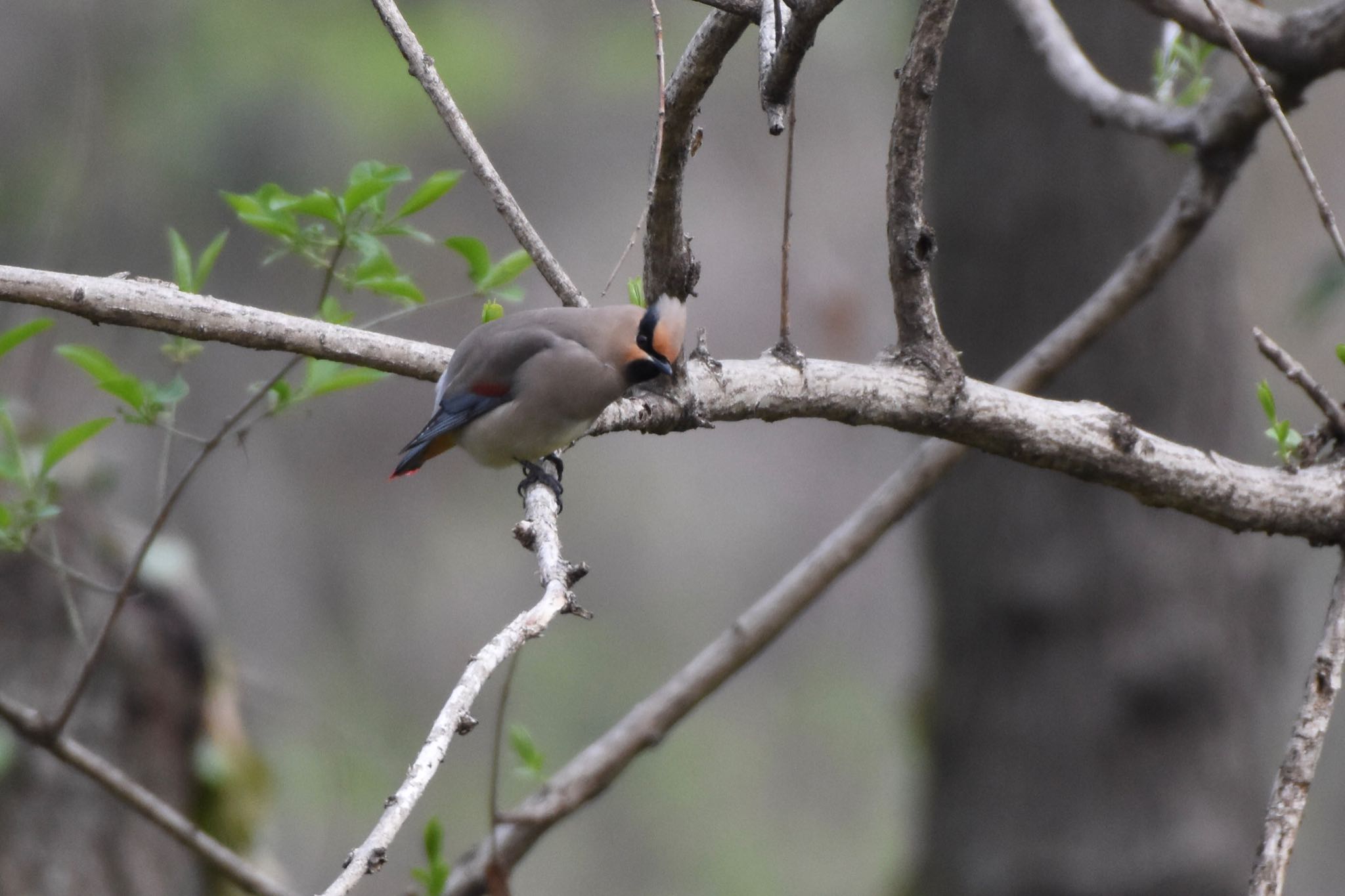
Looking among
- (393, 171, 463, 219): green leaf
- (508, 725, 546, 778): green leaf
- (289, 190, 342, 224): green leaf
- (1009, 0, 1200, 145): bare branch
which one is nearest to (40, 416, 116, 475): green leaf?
(289, 190, 342, 224): green leaf

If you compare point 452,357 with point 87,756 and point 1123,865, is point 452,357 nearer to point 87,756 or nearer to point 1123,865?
point 87,756

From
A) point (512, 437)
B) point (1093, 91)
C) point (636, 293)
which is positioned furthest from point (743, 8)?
point (1093, 91)

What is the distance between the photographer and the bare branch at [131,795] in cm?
289

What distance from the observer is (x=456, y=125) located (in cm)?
268

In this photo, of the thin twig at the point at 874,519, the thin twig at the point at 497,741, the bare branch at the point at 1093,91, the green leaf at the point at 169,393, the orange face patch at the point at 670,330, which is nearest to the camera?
the thin twig at the point at 497,741

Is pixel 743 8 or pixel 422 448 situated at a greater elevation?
pixel 743 8

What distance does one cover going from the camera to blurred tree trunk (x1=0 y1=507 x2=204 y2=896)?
3.93 metres

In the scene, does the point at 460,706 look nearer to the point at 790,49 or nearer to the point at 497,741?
the point at 497,741

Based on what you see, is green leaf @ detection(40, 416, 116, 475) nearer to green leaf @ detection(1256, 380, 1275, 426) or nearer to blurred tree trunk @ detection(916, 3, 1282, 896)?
green leaf @ detection(1256, 380, 1275, 426)

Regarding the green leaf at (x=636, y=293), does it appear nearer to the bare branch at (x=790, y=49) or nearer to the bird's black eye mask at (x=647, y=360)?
the bird's black eye mask at (x=647, y=360)

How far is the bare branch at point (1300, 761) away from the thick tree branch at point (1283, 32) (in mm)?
1428

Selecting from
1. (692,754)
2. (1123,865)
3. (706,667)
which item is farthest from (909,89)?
(692,754)

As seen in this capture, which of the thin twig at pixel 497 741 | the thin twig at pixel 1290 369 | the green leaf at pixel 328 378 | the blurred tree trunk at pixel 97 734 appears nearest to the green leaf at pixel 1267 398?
the thin twig at pixel 1290 369

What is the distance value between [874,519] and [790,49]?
1.51 m
